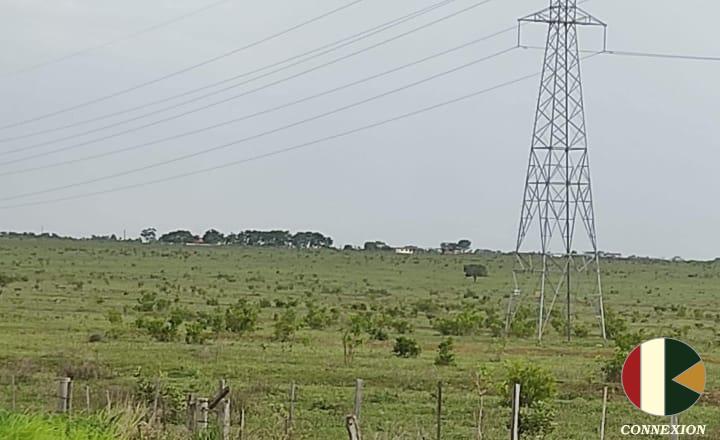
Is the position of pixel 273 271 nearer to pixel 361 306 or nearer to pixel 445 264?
pixel 445 264

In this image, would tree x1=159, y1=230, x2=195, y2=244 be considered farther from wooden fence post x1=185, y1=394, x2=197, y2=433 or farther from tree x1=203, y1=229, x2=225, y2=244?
wooden fence post x1=185, y1=394, x2=197, y2=433

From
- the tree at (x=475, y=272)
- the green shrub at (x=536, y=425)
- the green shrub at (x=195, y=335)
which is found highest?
the tree at (x=475, y=272)

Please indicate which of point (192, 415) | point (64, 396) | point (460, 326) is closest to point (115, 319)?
point (460, 326)

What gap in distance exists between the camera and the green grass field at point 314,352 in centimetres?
2330

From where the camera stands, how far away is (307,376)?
30.7 m

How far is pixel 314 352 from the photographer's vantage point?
3822cm

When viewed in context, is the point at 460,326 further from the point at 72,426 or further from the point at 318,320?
the point at 72,426

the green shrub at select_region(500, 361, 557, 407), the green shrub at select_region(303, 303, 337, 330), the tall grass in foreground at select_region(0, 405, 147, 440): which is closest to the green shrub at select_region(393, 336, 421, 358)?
the green shrub at select_region(303, 303, 337, 330)

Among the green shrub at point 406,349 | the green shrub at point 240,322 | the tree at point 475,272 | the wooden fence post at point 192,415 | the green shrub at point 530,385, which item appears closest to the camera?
the wooden fence post at point 192,415

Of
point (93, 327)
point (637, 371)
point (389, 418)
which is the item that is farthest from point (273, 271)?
point (637, 371)

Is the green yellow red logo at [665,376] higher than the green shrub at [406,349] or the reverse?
higher

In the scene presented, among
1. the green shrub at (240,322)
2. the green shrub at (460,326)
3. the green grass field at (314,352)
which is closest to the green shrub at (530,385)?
the green grass field at (314,352)

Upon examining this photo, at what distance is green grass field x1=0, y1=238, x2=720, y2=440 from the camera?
2330 cm

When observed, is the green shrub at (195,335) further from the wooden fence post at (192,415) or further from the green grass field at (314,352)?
the wooden fence post at (192,415)
